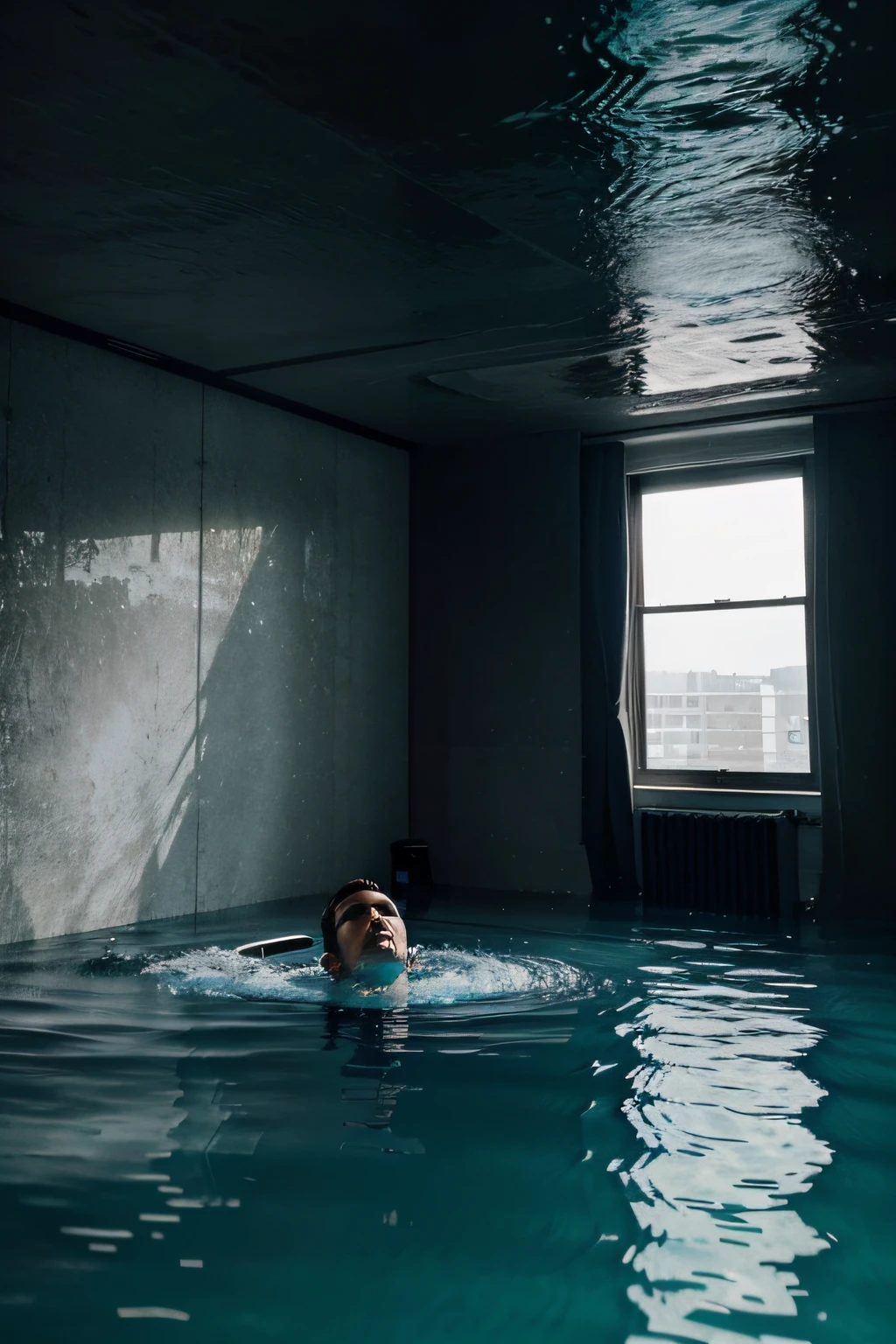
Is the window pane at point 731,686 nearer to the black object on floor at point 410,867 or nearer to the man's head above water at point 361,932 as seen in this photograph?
the black object on floor at point 410,867

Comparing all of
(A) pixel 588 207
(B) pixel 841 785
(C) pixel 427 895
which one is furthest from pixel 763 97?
(C) pixel 427 895

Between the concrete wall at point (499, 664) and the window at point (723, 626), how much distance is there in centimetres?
48

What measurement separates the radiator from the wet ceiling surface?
2532mm

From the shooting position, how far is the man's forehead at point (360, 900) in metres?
4.18

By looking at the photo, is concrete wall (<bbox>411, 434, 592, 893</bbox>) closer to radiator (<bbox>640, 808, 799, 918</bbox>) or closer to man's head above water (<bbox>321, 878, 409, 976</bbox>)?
radiator (<bbox>640, 808, 799, 918</bbox>)

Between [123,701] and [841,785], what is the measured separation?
3.99 meters

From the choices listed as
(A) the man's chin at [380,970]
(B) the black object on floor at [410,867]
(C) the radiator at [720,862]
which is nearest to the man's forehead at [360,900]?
(A) the man's chin at [380,970]

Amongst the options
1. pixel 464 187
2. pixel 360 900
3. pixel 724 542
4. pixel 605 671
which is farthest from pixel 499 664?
Answer: pixel 464 187

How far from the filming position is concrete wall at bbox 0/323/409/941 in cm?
539

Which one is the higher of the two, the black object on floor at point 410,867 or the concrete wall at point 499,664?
the concrete wall at point 499,664

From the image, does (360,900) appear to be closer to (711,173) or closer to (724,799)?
(711,173)

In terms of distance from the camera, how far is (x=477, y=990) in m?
4.24

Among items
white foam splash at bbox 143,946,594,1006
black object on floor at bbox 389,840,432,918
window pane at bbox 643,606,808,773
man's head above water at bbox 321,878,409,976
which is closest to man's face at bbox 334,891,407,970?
man's head above water at bbox 321,878,409,976

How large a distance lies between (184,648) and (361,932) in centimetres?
264
